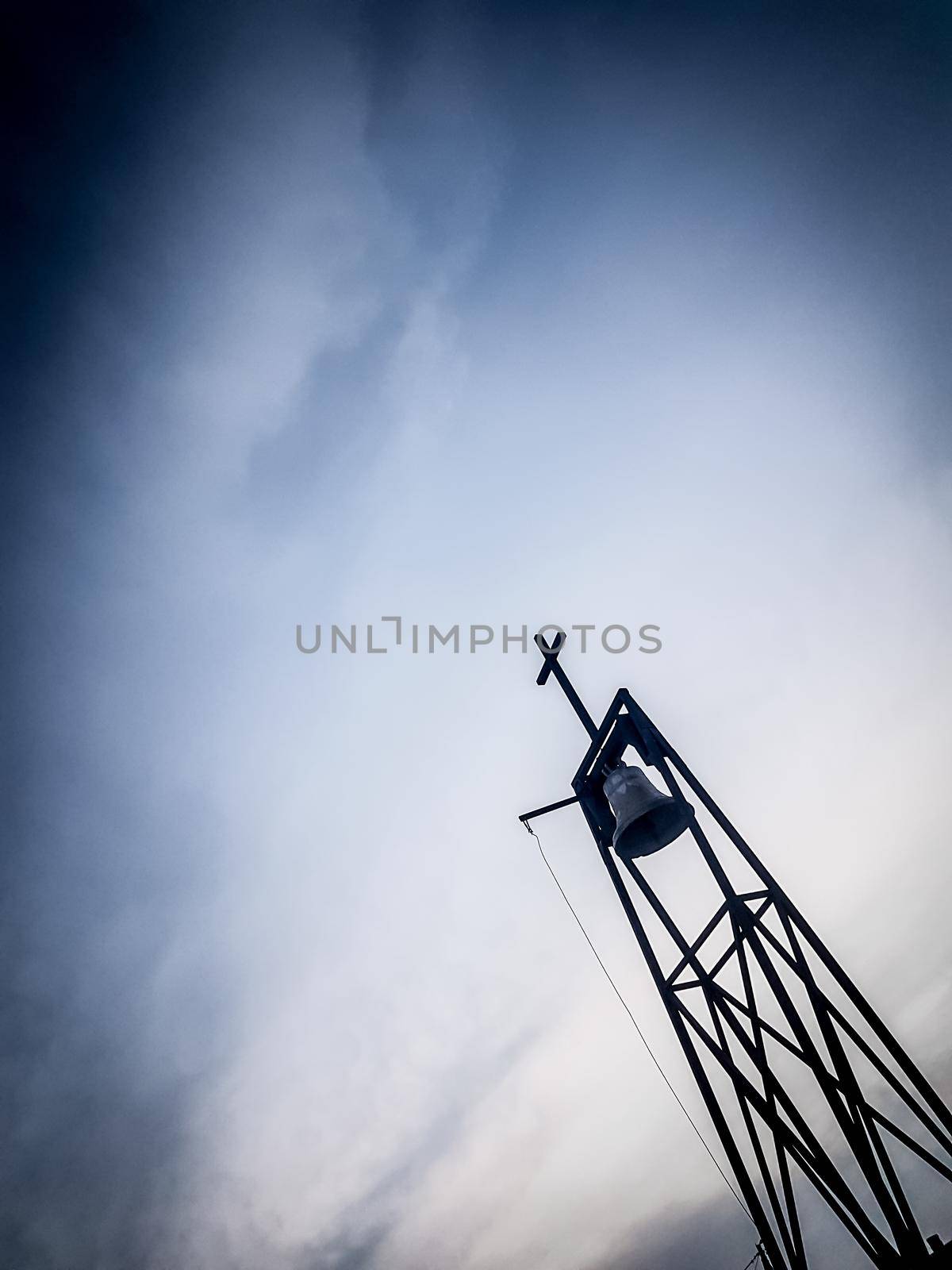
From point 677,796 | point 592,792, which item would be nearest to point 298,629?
point 592,792

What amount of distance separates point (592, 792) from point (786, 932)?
220 centimetres

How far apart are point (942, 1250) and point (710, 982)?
198cm

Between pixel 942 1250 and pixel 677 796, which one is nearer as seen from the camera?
pixel 942 1250

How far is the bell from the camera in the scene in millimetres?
5652

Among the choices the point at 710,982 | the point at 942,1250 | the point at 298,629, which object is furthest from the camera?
the point at 298,629

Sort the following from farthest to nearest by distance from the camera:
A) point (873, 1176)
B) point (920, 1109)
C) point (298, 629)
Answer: point (298, 629)
point (920, 1109)
point (873, 1176)

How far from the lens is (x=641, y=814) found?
18.2 feet

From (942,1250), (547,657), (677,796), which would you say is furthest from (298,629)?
(942,1250)

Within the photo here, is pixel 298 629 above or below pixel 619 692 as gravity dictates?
above

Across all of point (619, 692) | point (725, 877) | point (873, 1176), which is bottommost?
point (873, 1176)

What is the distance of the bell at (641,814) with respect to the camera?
223 inches

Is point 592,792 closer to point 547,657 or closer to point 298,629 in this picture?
point 547,657

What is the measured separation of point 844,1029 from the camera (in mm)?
5336

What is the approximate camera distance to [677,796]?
5.78m
